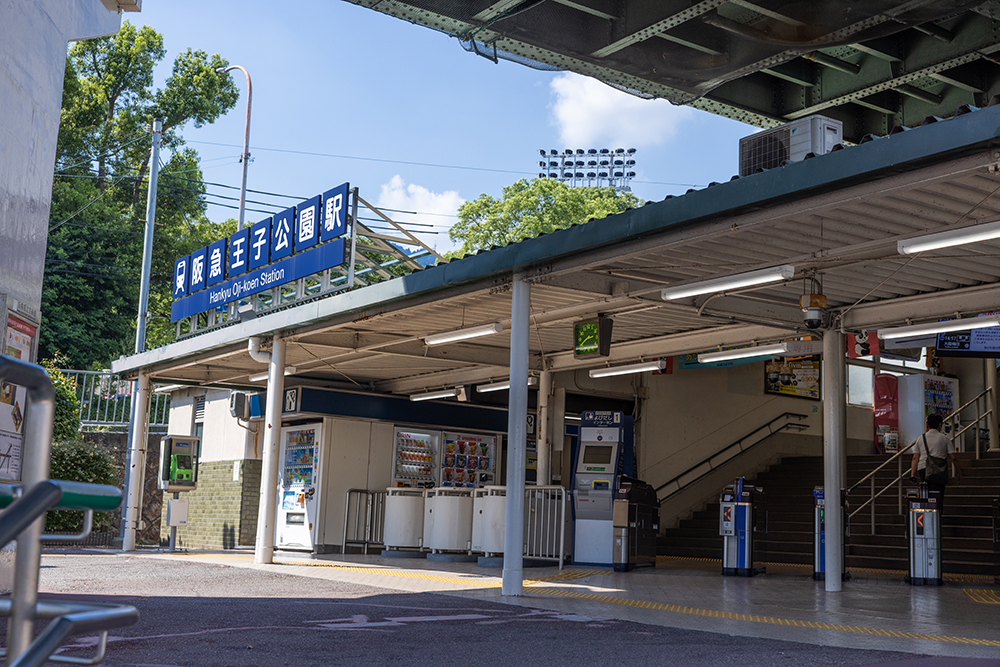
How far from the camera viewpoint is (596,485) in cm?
1367

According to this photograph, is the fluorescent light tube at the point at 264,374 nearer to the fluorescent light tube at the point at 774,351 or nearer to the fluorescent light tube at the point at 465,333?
the fluorescent light tube at the point at 465,333

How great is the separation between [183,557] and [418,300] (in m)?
6.40

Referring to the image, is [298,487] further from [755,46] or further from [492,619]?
[755,46]

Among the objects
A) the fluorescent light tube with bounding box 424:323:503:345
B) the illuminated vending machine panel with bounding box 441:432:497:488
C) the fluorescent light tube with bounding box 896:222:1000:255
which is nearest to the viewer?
the fluorescent light tube with bounding box 896:222:1000:255

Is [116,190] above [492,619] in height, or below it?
above

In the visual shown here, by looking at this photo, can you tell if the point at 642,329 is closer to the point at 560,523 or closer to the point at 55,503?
the point at 560,523

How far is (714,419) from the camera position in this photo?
19.1 metres

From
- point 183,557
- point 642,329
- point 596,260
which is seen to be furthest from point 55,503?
point 183,557

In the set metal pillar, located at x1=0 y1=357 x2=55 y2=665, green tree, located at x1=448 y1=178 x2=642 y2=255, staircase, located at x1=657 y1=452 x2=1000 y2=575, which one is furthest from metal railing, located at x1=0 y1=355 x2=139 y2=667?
green tree, located at x1=448 y1=178 x2=642 y2=255

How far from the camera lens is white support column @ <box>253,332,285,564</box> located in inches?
508

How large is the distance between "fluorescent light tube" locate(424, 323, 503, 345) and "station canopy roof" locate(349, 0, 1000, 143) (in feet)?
9.20

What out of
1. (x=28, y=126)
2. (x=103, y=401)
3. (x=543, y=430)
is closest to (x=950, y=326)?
(x=543, y=430)

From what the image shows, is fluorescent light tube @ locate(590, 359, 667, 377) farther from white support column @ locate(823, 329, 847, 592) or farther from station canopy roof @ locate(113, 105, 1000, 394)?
white support column @ locate(823, 329, 847, 592)

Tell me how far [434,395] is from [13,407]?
10.1 m
